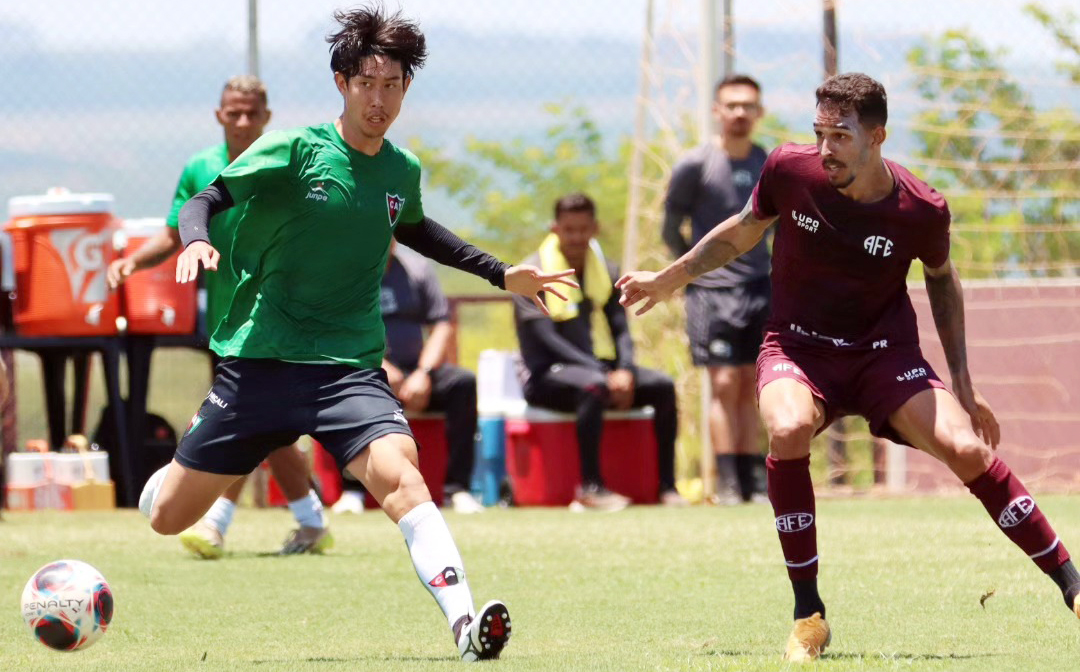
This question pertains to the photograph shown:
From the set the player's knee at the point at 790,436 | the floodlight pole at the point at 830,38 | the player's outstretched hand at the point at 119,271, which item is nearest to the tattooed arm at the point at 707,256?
the player's knee at the point at 790,436

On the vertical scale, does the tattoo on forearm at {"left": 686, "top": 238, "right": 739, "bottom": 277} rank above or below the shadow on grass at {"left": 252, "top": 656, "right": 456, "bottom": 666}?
above

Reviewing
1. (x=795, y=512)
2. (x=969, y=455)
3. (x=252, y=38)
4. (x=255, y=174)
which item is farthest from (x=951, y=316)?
(x=252, y=38)

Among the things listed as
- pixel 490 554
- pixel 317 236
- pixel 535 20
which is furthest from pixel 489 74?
pixel 317 236

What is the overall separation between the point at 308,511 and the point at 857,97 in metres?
4.11

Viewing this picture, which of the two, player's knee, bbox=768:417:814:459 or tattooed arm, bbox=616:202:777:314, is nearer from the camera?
player's knee, bbox=768:417:814:459

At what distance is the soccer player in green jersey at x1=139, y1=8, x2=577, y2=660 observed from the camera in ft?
19.0

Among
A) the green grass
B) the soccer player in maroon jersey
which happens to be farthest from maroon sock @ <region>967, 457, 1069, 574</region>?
the green grass

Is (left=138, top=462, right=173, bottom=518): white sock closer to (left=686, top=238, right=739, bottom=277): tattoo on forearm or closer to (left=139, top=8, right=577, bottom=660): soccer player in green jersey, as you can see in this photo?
(left=139, top=8, right=577, bottom=660): soccer player in green jersey

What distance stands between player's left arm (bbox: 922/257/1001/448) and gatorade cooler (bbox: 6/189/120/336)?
292 inches

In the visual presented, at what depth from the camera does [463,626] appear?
5.25 metres

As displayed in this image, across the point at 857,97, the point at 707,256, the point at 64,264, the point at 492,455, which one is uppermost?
the point at 857,97

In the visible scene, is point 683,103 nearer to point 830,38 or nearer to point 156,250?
point 830,38

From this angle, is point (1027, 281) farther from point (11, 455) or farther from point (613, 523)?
point (11, 455)

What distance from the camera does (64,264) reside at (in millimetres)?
11961
